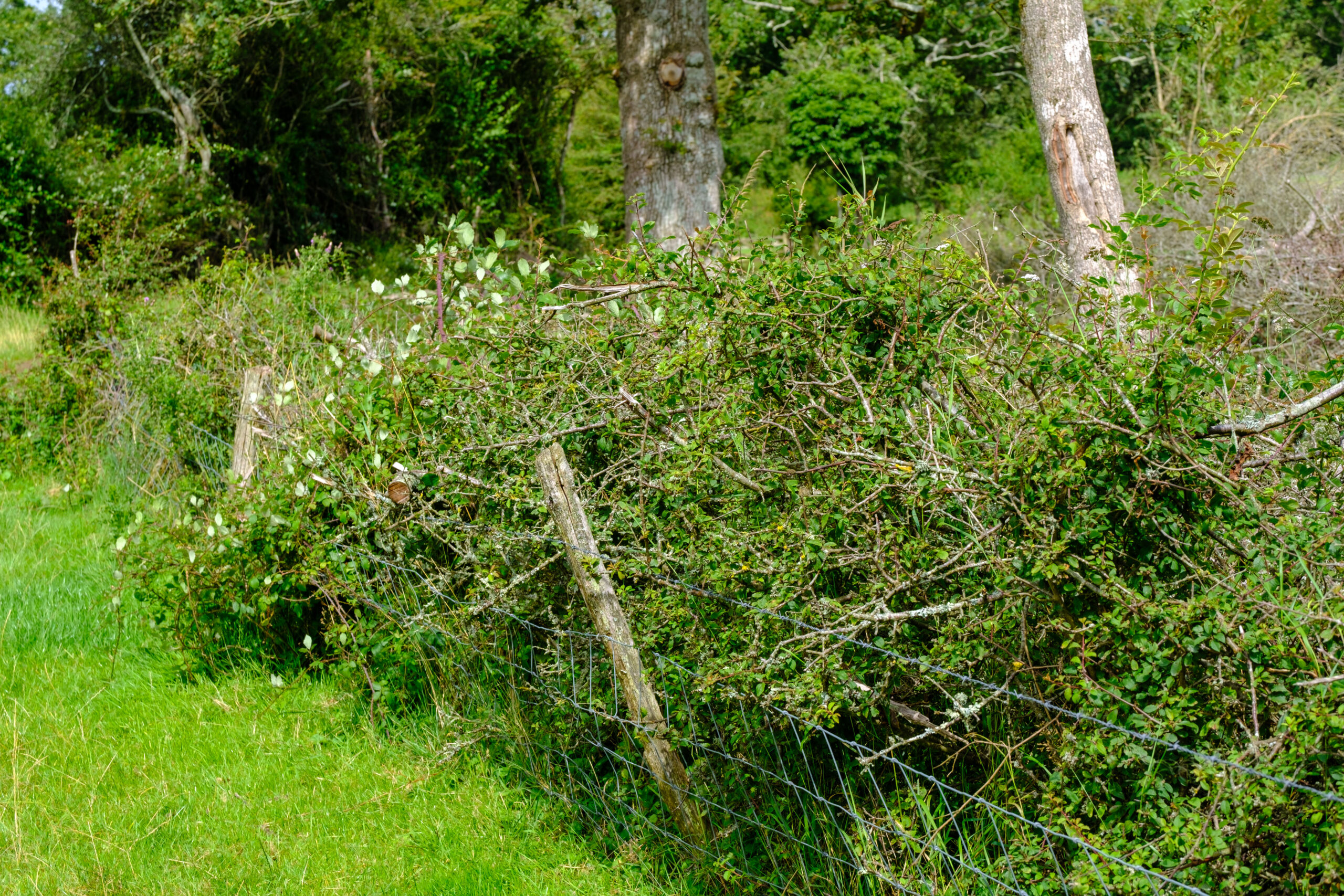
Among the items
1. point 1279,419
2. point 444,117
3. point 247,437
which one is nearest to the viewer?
point 1279,419

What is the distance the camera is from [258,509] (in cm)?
472

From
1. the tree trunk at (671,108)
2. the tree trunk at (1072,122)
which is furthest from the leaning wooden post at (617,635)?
the tree trunk at (671,108)

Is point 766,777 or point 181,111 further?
point 181,111

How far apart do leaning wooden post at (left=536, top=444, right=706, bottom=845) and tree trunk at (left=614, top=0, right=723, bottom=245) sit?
5.46 meters

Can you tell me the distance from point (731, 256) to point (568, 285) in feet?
1.88

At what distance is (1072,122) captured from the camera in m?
5.64

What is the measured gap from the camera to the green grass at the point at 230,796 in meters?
3.45

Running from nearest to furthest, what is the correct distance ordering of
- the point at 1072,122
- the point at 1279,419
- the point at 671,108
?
the point at 1279,419
the point at 1072,122
the point at 671,108

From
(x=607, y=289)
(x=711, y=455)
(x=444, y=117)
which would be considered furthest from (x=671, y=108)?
(x=444, y=117)

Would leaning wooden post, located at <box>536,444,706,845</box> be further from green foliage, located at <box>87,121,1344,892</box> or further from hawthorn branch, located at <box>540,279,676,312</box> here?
hawthorn branch, located at <box>540,279,676,312</box>

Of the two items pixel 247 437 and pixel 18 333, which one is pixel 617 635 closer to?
pixel 247 437

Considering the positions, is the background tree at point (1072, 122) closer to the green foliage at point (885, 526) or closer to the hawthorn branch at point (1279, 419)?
the green foliage at point (885, 526)

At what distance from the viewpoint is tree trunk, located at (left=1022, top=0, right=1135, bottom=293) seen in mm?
5570

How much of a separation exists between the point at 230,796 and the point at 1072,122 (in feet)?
15.9
